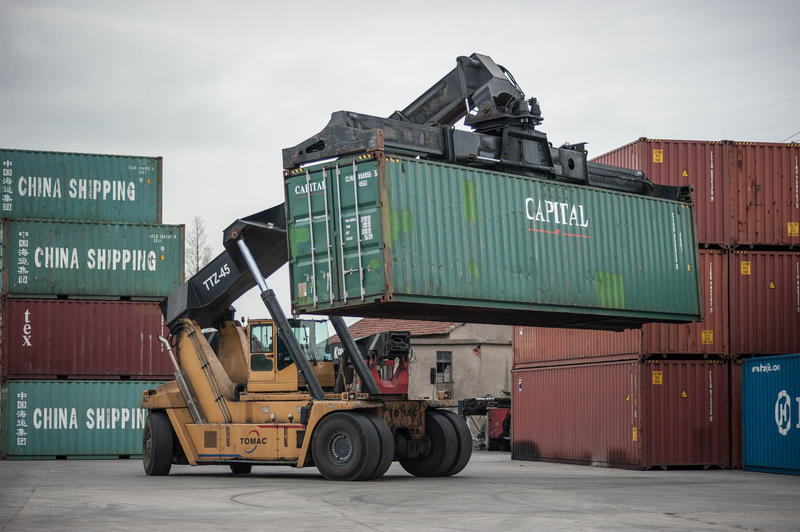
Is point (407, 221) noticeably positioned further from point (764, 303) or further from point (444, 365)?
point (444, 365)

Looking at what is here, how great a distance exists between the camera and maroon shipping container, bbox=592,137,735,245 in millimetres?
23500

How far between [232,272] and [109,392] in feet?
33.5

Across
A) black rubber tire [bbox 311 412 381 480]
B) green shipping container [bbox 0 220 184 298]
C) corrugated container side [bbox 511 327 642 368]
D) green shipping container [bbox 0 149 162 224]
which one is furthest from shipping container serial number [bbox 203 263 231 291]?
green shipping container [bbox 0 149 162 224]

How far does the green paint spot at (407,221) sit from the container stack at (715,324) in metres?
7.93

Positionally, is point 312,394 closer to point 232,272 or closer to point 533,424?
point 232,272

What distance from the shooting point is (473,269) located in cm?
1775

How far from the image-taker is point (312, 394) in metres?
19.1

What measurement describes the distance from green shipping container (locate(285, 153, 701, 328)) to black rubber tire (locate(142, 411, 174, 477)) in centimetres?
457

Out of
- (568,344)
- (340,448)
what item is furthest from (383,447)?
(568,344)

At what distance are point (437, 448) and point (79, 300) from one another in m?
13.3

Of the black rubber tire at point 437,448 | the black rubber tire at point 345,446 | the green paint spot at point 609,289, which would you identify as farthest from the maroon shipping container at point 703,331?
the black rubber tire at point 345,446

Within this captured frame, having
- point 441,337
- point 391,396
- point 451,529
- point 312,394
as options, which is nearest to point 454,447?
point 391,396

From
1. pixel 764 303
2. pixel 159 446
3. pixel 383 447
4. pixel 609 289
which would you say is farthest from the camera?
pixel 764 303

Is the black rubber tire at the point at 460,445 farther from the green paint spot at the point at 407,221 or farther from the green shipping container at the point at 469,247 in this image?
the green paint spot at the point at 407,221
